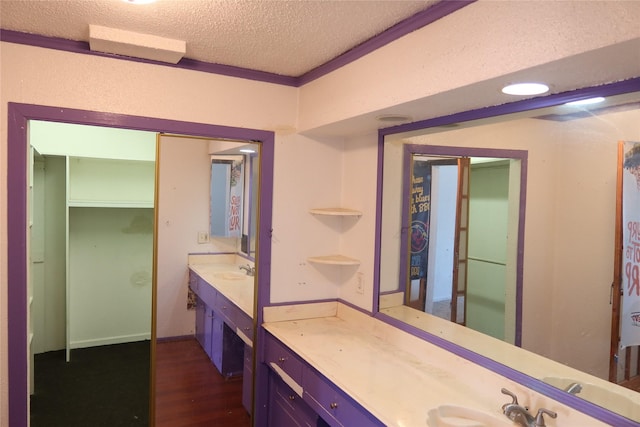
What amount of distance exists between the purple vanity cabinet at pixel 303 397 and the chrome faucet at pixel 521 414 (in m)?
0.45

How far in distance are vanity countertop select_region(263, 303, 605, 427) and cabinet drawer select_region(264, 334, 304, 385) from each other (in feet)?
0.16

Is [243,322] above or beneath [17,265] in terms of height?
beneath

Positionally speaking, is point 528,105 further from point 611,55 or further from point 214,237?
point 214,237

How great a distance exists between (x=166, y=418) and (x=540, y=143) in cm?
248

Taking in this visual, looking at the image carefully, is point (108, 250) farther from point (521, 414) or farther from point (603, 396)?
point (603, 396)

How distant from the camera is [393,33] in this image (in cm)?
170

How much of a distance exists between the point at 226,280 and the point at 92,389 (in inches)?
53.9

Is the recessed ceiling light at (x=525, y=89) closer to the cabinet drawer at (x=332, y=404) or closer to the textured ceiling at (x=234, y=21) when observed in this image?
the textured ceiling at (x=234, y=21)

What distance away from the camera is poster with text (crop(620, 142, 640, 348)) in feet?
4.70

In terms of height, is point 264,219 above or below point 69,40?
below

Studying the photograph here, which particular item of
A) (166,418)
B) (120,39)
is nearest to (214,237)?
(166,418)

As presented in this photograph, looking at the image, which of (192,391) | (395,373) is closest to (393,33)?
(395,373)

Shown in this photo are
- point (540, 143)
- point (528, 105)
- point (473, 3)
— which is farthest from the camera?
point (540, 143)

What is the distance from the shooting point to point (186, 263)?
2.62 metres
